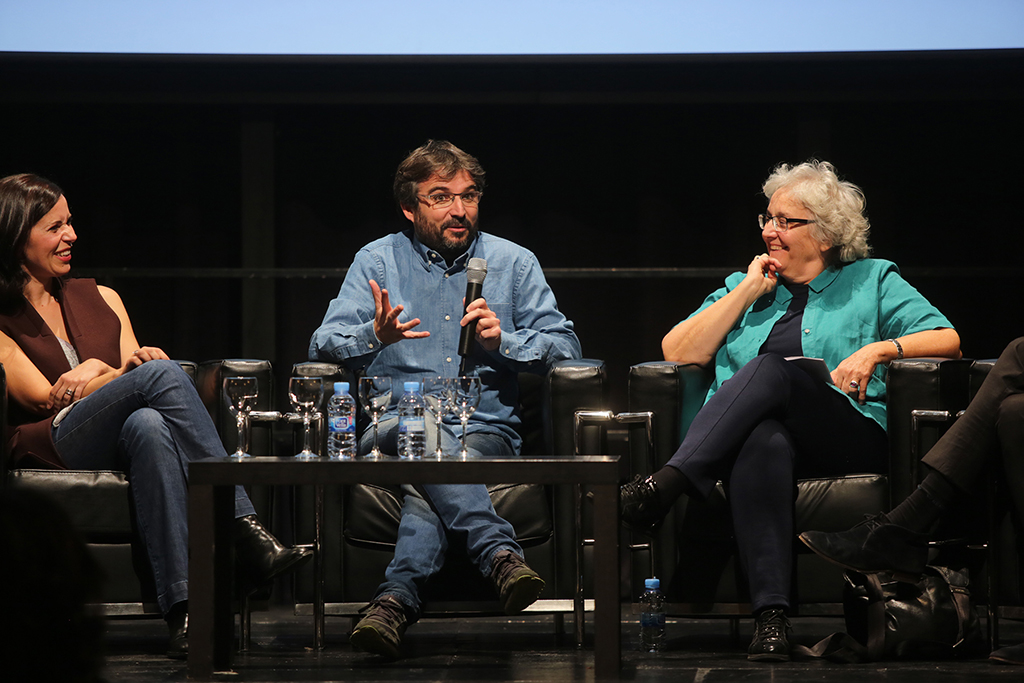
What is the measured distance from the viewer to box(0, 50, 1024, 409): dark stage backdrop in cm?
428

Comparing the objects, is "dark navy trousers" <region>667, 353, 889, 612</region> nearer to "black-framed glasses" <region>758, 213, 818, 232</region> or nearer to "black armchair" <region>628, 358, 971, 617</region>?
"black armchair" <region>628, 358, 971, 617</region>

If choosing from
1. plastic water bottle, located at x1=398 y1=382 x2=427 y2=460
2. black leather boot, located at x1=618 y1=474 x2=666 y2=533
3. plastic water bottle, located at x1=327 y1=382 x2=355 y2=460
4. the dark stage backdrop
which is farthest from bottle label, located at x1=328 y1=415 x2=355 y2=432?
the dark stage backdrop

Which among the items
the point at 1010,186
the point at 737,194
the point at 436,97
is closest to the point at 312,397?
the point at 436,97

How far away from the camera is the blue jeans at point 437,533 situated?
235 cm

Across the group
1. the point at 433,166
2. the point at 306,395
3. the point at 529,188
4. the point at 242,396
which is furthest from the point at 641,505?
Answer: the point at 529,188

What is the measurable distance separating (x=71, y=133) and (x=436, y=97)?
4.78 feet

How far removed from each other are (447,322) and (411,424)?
72cm

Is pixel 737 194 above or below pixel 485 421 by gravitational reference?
above

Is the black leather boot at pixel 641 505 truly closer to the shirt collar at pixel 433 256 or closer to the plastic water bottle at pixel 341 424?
the plastic water bottle at pixel 341 424

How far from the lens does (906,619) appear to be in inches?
90.7

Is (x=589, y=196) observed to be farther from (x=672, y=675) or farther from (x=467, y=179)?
(x=672, y=675)

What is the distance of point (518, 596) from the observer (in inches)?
87.2

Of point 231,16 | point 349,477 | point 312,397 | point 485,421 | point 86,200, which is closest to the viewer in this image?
point 349,477

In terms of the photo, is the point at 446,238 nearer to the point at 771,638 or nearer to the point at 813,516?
the point at 813,516
